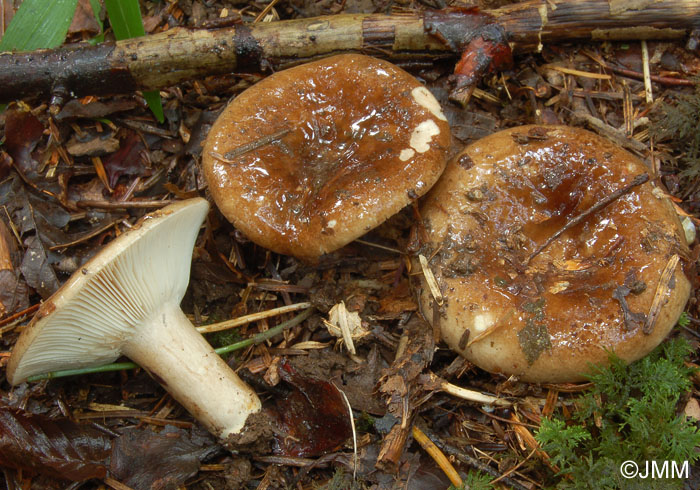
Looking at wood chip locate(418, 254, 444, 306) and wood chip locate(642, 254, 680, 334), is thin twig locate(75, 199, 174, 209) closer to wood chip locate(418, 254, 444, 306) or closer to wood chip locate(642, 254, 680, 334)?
wood chip locate(418, 254, 444, 306)

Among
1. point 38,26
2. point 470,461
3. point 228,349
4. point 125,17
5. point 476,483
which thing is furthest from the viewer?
point 38,26

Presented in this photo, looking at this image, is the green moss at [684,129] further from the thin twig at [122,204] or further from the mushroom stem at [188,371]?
the thin twig at [122,204]

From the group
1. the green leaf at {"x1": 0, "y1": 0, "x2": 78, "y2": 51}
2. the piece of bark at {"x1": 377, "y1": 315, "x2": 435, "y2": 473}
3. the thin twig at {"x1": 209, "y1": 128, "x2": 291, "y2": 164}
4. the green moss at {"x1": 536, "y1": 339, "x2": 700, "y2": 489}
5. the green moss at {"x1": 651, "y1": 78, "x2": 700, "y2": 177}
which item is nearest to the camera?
the green moss at {"x1": 536, "y1": 339, "x2": 700, "y2": 489}

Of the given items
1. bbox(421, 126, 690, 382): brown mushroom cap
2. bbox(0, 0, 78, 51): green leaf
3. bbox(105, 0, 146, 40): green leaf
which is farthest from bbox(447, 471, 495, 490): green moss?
bbox(0, 0, 78, 51): green leaf

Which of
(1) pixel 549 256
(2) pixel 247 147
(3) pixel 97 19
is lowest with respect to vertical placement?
(1) pixel 549 256

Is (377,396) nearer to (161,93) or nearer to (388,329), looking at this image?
(388,329)

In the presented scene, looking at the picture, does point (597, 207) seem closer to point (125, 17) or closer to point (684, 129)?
point (684, 129)

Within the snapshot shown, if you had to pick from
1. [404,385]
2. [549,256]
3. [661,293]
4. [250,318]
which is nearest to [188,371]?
[250,318]
